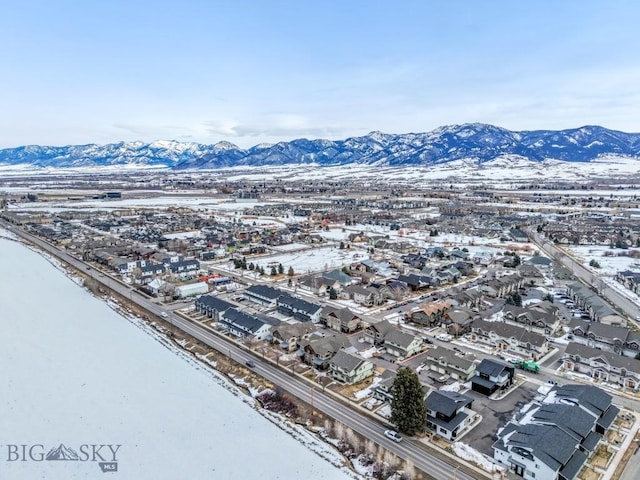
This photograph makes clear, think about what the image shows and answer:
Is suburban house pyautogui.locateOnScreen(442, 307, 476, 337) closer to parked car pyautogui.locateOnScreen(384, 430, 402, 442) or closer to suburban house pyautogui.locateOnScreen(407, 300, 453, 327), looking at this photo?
suburban house pyautogui.locateOnScreen(407, 300, 453, 327)

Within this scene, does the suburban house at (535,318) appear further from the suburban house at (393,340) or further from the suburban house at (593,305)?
the suburban house at (393,340)

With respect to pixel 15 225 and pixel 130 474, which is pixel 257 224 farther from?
pixel 130 474

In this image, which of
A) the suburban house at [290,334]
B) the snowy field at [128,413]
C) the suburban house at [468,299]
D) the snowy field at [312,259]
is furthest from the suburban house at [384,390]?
the snowy field at [312,259]

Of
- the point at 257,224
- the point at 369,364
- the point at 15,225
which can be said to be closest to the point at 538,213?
the point at 257,224

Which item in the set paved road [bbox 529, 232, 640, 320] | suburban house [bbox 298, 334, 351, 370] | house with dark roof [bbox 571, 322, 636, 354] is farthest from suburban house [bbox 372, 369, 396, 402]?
paved road [bbox 529, 232, 640, 320]

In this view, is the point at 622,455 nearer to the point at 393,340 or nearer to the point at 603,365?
the point at 603,365

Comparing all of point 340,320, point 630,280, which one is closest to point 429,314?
point 340,320
